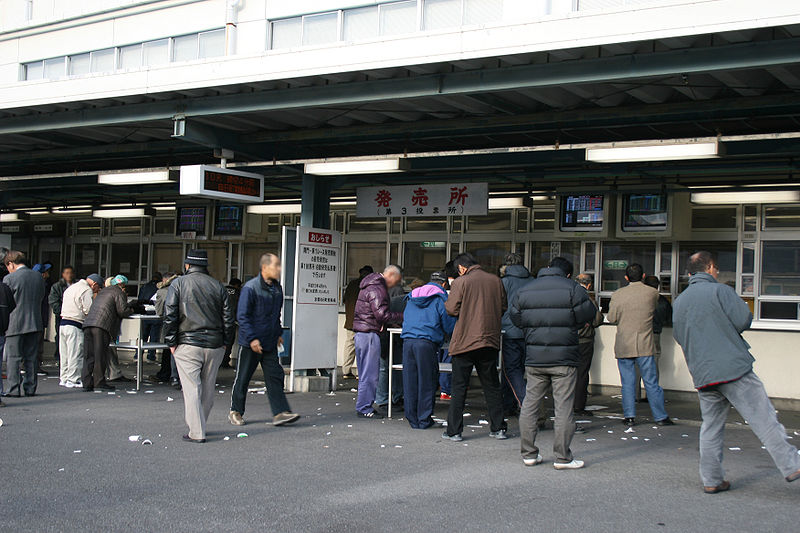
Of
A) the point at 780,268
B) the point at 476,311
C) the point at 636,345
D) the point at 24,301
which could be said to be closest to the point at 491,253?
the point at 780,268

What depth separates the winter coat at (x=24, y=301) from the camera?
432 inches

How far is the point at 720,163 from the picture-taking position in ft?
40.1

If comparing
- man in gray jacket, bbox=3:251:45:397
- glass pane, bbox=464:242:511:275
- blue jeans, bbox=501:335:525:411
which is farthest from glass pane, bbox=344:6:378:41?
blue jeans, bbox=501:335:525:411

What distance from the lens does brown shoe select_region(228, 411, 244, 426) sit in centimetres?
932

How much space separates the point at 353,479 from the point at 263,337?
109 inches

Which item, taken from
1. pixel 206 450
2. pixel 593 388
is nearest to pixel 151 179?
pixel 206 450

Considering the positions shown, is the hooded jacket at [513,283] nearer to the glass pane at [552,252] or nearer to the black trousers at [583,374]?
the black trousers at [583,374]

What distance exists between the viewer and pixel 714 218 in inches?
534

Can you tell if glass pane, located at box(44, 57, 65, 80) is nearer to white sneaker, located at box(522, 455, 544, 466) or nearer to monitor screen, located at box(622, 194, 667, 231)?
monitor screen, located at box(622, 194, 667, 231)

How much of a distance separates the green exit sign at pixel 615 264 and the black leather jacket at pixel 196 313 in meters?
7.95

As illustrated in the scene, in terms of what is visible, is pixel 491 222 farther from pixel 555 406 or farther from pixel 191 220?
pixel 555 406

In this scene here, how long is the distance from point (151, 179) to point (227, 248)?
22.9ft

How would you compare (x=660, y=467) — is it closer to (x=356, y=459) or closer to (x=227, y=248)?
(x=356, y=459)

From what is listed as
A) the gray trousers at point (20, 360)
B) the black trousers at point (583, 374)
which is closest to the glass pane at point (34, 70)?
the gray trousers at point (20, 360)
